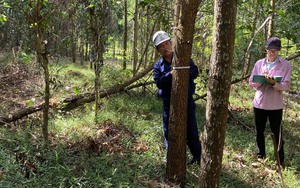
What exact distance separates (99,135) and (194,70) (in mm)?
2226

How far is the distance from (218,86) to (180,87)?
3.64 feet

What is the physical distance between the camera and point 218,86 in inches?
84.4

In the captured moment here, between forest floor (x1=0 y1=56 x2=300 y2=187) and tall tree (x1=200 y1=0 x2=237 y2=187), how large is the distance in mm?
705

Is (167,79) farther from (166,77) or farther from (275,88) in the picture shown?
(275,88)

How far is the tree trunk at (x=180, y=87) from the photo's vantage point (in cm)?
314

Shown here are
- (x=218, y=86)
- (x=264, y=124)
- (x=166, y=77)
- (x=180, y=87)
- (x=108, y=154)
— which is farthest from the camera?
(x=264, y=124)

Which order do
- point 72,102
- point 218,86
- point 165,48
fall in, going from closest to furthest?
point 218,86, point 165,48, point 72,102

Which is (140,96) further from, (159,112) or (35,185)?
(35,185)

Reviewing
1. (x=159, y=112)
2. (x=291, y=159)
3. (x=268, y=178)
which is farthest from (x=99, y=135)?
(x=291, y=159)

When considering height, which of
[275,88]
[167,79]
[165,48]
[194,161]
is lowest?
[194,161]

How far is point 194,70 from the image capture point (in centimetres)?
353

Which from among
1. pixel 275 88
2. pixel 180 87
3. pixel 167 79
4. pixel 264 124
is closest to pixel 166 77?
pixel 167 79

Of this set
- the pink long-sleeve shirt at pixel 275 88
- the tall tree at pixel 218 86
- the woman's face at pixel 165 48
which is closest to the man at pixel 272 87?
the pink long-sleeve shirt at pixel 275 88

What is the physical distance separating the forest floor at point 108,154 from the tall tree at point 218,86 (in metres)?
0.71
